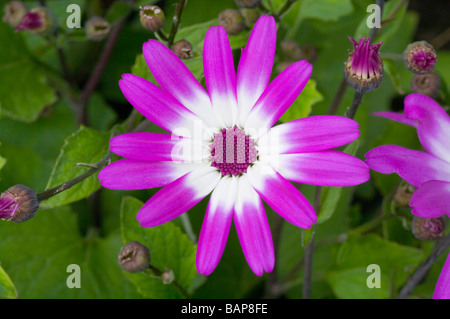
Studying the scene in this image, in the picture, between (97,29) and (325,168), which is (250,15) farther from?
(325,168)

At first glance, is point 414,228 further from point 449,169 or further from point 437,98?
point 437,98

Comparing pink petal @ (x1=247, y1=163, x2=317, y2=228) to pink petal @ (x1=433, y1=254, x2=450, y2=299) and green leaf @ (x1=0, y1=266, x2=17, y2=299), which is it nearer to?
pink petal @ (x1=433, y1=254, x2=450, y2=299)

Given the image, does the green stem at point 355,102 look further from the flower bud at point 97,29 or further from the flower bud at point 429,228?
the flower bud at point 97,29

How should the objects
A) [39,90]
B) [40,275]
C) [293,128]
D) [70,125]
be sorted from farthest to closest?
A: [70,125], [39,90], [40,275], [293,128]

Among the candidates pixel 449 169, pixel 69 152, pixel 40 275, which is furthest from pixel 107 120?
pixel 449 169

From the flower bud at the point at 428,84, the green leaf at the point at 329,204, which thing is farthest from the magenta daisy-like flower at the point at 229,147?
the flower bud at the point at 428,84

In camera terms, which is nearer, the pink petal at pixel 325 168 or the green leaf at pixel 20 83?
the pink petal at pixel 325 168

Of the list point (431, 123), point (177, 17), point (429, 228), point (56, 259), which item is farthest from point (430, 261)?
point (56, 259)
